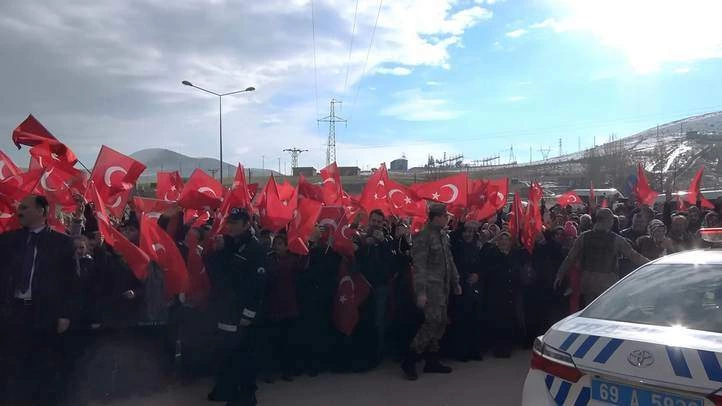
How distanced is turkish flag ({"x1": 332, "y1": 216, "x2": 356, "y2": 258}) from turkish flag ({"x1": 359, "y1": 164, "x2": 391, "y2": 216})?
106 inches

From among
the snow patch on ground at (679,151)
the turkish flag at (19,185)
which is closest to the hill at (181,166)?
the turkish flag at (19,185)

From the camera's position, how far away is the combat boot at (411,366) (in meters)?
6.42

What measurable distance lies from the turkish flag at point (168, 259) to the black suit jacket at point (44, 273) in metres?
0.91

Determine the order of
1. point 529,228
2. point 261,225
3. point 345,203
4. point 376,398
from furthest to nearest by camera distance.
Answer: point 345,203 → point 529,228 → point 261,225 → point 376,398

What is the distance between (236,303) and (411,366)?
2168 millimetres

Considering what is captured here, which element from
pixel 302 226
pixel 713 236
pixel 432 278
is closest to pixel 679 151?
pixel 432 278

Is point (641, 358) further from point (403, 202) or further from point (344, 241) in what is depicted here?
point (403, 202)

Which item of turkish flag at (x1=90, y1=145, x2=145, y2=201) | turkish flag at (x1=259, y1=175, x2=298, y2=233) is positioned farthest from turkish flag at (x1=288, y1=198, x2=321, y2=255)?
turkish flag at (x1=90, y1=145, x2=145, y2=201)

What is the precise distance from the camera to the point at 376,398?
5805mm

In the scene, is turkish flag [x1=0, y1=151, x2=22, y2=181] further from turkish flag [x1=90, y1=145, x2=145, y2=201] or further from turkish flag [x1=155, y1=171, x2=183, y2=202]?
turkish flag [x1=155, y1=171, x2=183, y2=202]

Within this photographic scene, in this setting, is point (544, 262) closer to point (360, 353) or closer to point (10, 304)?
point (360, 353)

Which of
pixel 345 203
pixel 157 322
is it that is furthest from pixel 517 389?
pixel 345 203

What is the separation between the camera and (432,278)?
6453 mm

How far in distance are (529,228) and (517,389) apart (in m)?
2.72
